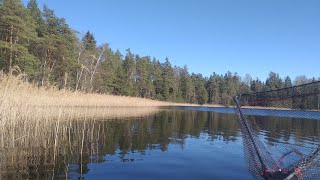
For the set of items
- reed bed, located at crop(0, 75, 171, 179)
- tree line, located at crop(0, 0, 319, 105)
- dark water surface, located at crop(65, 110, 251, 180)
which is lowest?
dark water surface, located at crop(65, 110, 251, 180)

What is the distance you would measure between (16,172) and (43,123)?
19.5ft

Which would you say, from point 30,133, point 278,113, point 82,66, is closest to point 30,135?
point 30,133

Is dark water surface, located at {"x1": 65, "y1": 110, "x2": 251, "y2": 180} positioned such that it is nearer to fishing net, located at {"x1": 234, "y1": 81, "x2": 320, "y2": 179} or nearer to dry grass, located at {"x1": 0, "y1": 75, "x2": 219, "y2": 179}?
dry grass, located at {"x1": 0, "y1": 75, "x2": 219, "y2": 179}

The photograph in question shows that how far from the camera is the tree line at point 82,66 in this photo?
41.2m

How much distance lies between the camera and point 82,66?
45.4 feet

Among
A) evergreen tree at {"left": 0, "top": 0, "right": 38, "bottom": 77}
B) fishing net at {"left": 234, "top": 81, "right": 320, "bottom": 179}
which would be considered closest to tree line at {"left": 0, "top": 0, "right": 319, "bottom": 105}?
evergreen tree at {"left": 0, "top": 0, "right": 38, "bottom": 77}

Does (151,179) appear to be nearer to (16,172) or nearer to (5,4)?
(16,172)

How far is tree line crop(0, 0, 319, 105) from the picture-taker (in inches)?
1620

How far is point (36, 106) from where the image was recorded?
50.4 ft

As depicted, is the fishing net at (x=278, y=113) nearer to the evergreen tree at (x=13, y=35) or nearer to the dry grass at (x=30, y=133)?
the dry grass at (x=30, y=133)

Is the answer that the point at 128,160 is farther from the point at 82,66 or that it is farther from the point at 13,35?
the point at 13,35

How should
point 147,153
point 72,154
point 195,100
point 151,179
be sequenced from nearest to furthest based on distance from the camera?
point 151,179
point 72,154
point 147,153
point 195,100

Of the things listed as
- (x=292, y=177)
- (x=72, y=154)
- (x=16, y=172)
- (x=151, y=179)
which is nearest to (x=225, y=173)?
(x=151, y=179)

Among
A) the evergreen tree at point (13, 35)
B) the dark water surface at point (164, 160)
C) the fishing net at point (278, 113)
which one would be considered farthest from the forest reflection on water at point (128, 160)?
the evergreen tree at point (13, 35)
